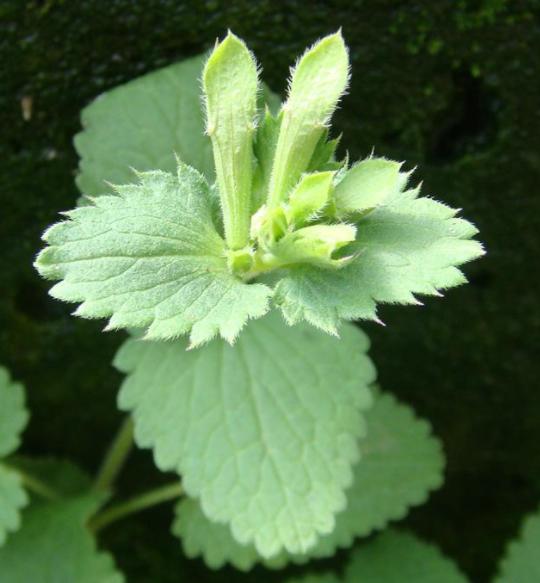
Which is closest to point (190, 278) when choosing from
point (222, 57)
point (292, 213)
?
point (292, 213)

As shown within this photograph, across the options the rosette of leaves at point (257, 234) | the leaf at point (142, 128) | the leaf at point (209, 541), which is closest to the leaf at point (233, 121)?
the rosette of leaves at point (257, 234)

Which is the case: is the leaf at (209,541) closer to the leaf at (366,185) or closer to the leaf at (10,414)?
the leaf at (10,414)

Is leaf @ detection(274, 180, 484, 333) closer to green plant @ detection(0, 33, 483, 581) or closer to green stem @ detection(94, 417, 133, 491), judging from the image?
green plant @ detection(0, 33, 483, 581)

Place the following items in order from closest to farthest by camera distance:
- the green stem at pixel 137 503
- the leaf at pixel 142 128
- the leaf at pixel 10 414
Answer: the leaf at pixel 142 128, the leaf at pixel 10 414, the green stem at pixel 137 503

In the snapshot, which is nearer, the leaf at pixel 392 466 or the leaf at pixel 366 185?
the leaf at pixel 366 185

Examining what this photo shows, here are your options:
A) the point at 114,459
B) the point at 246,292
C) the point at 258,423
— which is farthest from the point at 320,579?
the point at 246,292

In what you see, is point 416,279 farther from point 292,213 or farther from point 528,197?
point 528,197
